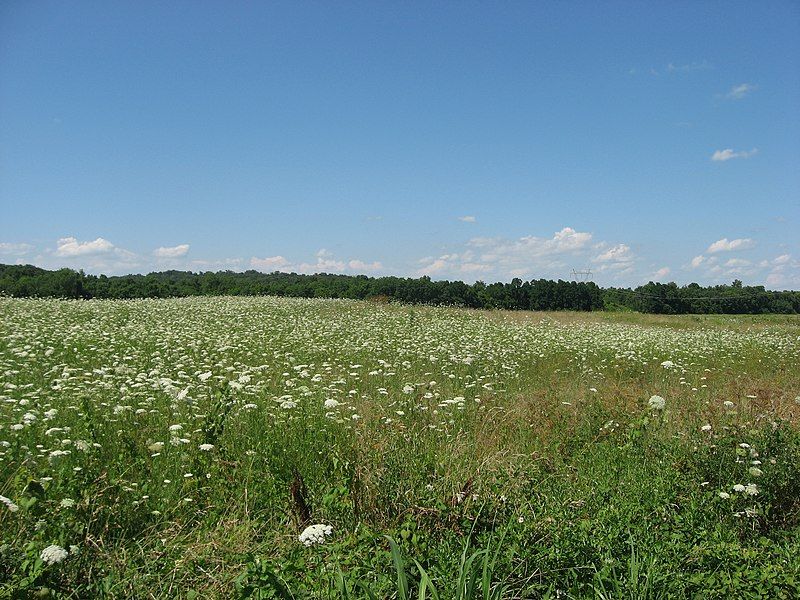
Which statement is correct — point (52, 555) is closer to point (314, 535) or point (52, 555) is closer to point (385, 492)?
point (314, 535)

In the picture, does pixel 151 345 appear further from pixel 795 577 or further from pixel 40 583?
pixel 795 577

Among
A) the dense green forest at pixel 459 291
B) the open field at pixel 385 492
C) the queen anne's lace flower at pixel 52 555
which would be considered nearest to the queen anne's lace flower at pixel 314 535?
the open field at pixel 385 492

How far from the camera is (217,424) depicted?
14.7 feet

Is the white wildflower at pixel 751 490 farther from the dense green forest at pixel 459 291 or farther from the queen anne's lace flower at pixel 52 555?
the dense green forest at pixel 459 291

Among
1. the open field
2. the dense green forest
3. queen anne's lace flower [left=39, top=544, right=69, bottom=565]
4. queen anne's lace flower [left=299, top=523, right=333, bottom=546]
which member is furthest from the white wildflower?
the dense green forest

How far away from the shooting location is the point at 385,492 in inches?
146

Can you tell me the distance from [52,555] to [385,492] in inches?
79.6

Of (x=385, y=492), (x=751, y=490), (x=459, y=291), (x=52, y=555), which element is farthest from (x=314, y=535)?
(x=459, y=291)

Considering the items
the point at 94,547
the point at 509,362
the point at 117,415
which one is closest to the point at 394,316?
the point at 509,362

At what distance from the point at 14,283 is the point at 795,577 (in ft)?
147

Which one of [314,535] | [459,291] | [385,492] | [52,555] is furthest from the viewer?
[459,291]

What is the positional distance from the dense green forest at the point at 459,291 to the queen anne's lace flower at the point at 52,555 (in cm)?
3447

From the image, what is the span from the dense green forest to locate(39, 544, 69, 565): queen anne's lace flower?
34475 mm

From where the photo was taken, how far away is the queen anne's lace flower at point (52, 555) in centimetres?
250
